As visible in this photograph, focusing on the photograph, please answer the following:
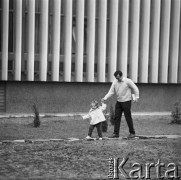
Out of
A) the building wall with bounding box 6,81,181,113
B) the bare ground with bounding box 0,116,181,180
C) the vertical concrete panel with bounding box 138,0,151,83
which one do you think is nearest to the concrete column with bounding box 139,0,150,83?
the vertical concrete panel with bounding box 138,0,151,83

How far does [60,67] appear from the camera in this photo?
82.3 ft

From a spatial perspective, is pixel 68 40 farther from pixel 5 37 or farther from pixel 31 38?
pixel 5 37

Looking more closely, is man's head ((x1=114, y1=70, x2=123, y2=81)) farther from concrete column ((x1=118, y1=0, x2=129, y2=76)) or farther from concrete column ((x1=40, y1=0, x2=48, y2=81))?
concrete column ((x1=118, y1=0, x2=129, y2=76))

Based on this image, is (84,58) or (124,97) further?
(84,58)

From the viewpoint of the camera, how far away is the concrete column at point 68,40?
24469 mm

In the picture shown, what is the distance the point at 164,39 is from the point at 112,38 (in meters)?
2.52

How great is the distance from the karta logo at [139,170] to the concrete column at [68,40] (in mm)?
13474

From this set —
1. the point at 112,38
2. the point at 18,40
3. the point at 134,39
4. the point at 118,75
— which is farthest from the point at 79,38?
the point at 118,75

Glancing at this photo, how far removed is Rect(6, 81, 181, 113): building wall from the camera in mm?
24062

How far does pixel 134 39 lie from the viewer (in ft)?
83.9

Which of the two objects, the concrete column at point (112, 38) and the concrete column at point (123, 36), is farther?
the concrete column at point (123, 36)

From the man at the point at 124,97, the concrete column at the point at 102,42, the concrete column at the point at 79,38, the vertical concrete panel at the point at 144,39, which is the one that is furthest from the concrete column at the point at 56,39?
the man at the point at 124,97

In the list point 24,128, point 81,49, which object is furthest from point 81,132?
point 81,49

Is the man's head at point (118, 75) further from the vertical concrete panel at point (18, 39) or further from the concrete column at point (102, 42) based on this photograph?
the concrete column at point (102, 42)
